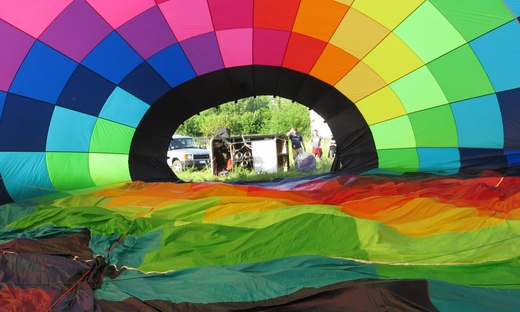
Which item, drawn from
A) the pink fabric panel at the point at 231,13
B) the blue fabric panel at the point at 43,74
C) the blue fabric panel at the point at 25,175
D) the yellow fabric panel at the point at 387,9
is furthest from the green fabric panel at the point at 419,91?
the blue fabric panel at the point at 25,175

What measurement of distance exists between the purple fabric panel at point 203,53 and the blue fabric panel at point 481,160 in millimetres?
2937

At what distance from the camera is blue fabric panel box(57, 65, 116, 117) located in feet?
12.5

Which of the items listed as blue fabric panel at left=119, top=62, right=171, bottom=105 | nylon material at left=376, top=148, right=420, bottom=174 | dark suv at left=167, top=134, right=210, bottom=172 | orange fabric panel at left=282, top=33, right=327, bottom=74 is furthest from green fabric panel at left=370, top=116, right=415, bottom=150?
dark suv at left=167, top=134, right=210, bottom=172

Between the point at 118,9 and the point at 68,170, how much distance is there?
1.89 meters

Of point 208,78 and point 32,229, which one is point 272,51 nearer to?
point 208,78

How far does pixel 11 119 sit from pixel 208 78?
208 cm

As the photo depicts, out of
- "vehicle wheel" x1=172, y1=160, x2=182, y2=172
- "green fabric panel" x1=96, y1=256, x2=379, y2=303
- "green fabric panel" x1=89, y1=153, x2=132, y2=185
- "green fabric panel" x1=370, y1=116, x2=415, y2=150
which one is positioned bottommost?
"green fabric panel" x1=96, y1=256, x2=379, y2=303

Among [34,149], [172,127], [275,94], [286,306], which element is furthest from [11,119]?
[286,306]

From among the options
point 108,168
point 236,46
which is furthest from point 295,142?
point 108,168

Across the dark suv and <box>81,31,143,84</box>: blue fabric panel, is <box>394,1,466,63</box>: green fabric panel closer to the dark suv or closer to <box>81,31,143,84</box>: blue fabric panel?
<box>81,31,143,84</box>: blue fabric panel

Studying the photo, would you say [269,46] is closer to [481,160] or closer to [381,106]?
[381,106]

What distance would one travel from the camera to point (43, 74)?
3.55 meters

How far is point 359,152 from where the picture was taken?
16.4 ft

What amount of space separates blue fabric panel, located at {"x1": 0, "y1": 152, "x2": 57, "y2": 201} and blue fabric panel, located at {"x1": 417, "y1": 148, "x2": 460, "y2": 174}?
13.7 ft
